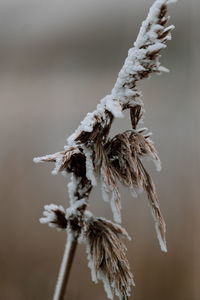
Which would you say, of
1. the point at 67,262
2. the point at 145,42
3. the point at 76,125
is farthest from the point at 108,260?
the point at 76,125

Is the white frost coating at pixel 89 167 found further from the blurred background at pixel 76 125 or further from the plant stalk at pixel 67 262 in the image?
the blurred background at pixel 76 125

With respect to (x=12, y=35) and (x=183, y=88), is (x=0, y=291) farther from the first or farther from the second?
(x=183, y=88)

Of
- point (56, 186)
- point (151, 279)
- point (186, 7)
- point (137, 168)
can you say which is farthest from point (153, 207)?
point (186, 7)

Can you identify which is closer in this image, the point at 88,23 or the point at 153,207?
the point at 153,207

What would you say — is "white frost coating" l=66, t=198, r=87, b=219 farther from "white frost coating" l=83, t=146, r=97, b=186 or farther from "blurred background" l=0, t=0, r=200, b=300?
"blurred background" l=0, t=0, r=200, b=300

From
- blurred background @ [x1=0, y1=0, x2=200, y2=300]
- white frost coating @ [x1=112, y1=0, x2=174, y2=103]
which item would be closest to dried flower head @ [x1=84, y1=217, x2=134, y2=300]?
white frost coating @ [x1=112, y1=0, x2=174, y2=103]

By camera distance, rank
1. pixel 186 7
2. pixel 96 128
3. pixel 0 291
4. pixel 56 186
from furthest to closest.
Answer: pixel 186 7 < pixel 56 186 < pixel 0 291 < pixel 96 128

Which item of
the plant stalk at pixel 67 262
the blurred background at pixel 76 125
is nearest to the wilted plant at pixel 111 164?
the plant stalk at pixel 67 262
